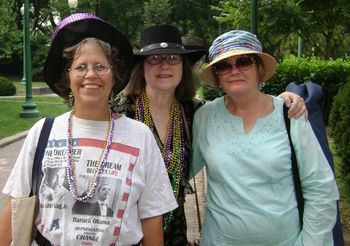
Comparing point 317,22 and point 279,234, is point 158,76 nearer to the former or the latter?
point 279,234

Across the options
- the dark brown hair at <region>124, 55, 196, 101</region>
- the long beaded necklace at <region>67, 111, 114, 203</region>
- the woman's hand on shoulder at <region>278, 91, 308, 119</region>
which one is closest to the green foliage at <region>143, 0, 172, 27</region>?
the dark brown hair at <region>124, 55, 196, 101</region>

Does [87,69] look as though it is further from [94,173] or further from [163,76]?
[163,76]

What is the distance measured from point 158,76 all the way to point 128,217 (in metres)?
0.89

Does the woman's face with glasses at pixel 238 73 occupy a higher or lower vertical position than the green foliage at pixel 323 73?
lower

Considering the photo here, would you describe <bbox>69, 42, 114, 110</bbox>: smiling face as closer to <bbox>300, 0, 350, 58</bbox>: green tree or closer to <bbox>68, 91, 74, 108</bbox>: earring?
<bbox>68, 91, 74, 108</bbox>: earring

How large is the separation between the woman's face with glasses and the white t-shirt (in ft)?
1.79

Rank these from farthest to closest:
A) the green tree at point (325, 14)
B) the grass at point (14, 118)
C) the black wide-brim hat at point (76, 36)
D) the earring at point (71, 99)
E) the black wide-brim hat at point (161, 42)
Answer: the grass at point (14, 118), the green tree at point (325, 14), the black wide-brim hat at point (161, 42), the earring at point (71, 99), the black wide-brim hat at point (76, 36)

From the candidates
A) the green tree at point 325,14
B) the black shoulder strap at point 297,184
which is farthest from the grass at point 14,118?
the black shoulder strap at point 297,184

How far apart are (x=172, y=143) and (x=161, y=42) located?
0.52 meters

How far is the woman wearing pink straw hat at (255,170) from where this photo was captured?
2.16 m

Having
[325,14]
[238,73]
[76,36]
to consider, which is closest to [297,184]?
[238,73]

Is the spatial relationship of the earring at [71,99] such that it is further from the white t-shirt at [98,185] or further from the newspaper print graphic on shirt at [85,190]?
the newspaper print graphic on shirt at [85,190]

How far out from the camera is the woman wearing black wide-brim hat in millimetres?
1836

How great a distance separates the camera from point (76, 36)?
6.42 feet
